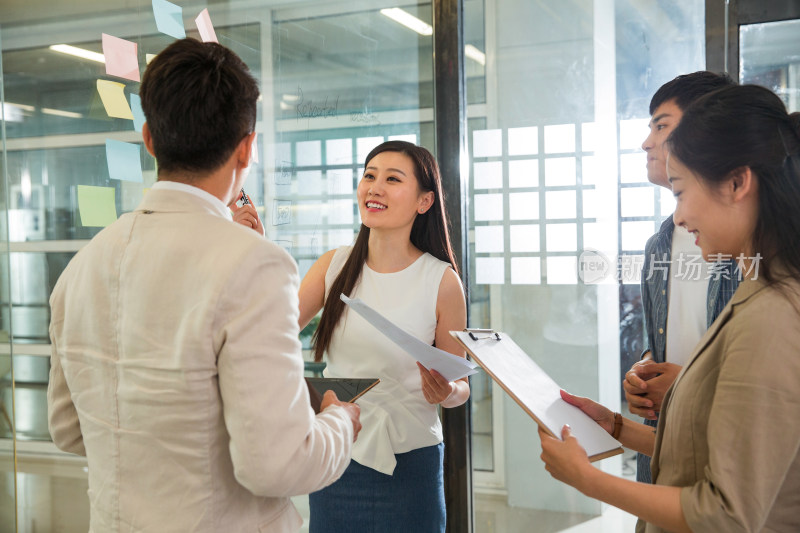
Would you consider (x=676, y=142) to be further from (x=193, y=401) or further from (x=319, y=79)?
(x=319, y=79)

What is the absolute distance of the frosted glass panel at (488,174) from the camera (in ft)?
8.57

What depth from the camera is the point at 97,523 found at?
3.61 feet

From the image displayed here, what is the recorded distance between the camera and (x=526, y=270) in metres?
2.58

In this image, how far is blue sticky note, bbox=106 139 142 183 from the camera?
86.8 inches

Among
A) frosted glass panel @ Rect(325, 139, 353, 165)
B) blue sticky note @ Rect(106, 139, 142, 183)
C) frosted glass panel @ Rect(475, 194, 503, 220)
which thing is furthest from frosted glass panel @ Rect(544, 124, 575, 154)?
blue sticky note @ Rect(106, 139, 142, 183)

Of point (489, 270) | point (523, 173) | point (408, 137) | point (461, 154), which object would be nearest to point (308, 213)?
point (408, 137)

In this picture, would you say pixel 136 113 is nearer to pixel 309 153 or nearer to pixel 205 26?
pixel 205 26

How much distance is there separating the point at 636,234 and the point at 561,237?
0.26 meters

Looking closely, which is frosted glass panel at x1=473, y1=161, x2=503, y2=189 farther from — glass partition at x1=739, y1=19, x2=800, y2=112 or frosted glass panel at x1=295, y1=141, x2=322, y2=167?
glass partition at x1=739, y1=19, x2=800, y2=112

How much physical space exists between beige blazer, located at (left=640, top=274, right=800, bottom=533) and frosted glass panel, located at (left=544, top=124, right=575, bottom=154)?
154 centimetres

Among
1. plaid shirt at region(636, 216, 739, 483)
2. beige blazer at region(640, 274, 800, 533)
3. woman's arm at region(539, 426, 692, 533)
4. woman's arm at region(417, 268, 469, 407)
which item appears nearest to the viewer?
beige blazer at region(640, 274, 800, 533)

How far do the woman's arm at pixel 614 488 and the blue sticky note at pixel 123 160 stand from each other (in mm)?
1609

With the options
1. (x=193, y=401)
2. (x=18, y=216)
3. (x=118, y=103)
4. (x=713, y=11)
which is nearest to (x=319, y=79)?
(x=118, y=103)

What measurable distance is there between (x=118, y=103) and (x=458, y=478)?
180cm
